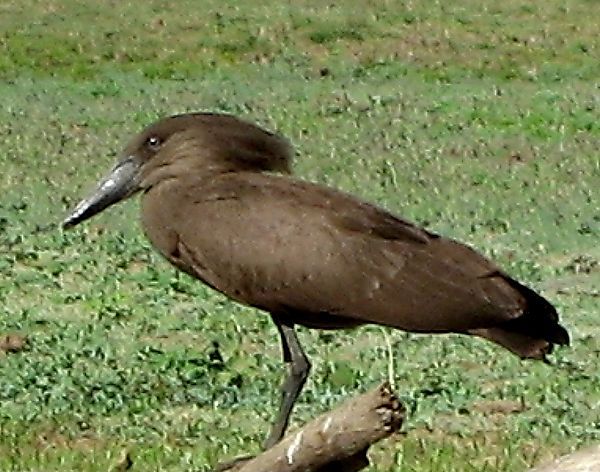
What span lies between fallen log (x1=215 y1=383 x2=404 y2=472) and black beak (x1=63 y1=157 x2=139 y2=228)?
1.05 meters

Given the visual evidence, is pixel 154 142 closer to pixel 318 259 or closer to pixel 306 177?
pixel 318 259

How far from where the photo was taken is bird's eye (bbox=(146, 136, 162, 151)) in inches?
224

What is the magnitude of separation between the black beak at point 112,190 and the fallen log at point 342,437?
105cm

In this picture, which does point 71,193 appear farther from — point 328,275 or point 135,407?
point 328,275

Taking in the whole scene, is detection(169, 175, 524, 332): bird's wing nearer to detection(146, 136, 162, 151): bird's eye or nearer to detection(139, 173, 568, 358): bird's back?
detection(139, 173, 568, 358): bird's back

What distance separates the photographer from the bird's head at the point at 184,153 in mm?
5680

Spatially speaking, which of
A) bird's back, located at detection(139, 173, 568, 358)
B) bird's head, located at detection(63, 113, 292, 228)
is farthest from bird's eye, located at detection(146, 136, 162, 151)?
bird's back, located at detection(139, 173, 568, 358)

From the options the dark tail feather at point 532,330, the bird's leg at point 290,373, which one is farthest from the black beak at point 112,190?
the dark tail feather at point 532,330

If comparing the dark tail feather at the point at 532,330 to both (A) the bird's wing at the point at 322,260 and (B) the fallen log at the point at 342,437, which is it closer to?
(A) the bird's wing at the point at 322,260

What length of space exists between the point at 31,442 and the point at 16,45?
15.6 metres

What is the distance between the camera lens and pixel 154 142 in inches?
225

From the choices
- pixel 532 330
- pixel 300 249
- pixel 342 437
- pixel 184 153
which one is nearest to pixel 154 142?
pixel 184 153

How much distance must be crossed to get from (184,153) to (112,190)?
0.81ft

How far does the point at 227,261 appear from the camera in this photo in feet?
18.1
